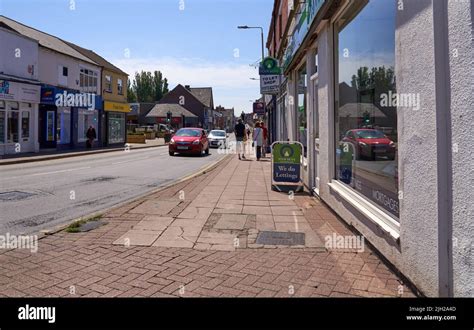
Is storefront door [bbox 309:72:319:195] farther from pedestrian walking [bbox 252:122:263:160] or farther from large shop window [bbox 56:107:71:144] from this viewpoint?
large shop window [bbox 56:107:71:144]

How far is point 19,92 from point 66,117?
565cm

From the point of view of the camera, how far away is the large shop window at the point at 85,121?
2877 centimetres

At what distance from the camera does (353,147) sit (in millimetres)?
6086

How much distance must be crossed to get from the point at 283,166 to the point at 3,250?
6.15m

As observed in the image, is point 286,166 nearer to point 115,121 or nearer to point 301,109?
point 301,109

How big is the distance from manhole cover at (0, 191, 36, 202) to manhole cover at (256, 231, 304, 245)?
5.61m

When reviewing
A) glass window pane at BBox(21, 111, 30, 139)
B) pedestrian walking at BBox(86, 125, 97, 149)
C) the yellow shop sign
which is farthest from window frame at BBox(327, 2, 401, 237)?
the yellow shop sign

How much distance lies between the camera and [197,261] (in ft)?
14.1

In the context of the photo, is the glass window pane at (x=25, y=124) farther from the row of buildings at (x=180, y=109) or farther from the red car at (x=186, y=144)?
the row of buildings at (x=180, y=109)

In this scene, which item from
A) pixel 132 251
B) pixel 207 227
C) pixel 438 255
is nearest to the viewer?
pixel 438 255

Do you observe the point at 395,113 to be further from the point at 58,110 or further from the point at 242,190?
the point at 58,110
